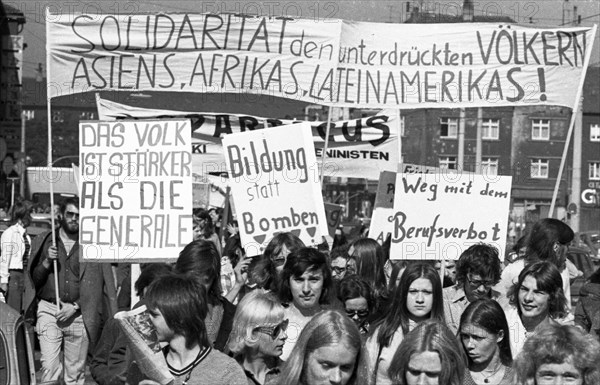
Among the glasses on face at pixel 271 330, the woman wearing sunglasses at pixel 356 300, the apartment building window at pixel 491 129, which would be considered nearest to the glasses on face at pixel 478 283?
the woman wearing sunglasses at pixel 356 300

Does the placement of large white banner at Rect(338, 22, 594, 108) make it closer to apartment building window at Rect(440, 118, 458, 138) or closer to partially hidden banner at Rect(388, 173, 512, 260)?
partially hidden banner at Rect(388, 173, 512, 260)

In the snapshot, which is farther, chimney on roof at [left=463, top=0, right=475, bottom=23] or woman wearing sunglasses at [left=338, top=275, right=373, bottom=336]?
chimney on roof at [left=463, top=0, right=475, bottom=23]

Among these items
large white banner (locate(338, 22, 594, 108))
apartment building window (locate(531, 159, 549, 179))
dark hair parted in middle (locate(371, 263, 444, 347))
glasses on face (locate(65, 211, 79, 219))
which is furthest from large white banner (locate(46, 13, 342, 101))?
apartment building window (locate(531, 159, 549, 179))

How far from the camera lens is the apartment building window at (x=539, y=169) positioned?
76875mm

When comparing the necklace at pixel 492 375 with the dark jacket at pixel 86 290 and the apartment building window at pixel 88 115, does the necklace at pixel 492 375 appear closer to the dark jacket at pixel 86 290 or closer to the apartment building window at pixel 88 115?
the dark jacket at pixel 86 290

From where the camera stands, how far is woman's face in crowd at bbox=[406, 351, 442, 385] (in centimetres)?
484

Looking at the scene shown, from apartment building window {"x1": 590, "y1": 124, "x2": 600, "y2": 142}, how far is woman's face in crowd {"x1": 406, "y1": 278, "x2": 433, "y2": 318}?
7394 centimetres

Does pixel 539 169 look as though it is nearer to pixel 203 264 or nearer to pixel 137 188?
pixel 137 188

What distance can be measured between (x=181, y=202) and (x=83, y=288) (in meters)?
1.09

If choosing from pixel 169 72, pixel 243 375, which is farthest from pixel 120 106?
pixel 243 375

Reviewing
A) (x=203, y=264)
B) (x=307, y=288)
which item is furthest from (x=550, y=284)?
(x=203, y=264)

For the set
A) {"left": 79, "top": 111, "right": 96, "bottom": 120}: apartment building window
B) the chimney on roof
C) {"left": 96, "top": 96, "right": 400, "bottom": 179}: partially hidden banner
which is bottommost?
{"left": 96, "top": 96, "right": 400, "bottom": 179}: partially hidden banner

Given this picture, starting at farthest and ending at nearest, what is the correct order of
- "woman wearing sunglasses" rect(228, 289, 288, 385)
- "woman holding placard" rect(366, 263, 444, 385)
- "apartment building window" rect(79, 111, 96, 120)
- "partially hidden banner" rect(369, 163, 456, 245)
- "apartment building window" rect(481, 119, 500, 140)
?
"apartment building window" rect(481, 119, 500, 140) < "apartment building window" rect(79, 111, 96, 120) < "partially hidden banner" rect(369, 163, 456, 245) < "woman holding placard" rect(366, 263, 444, 385) < "woman wearing sunglasses" rect(228, 289, 288, 385)

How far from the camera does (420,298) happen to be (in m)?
6.41
